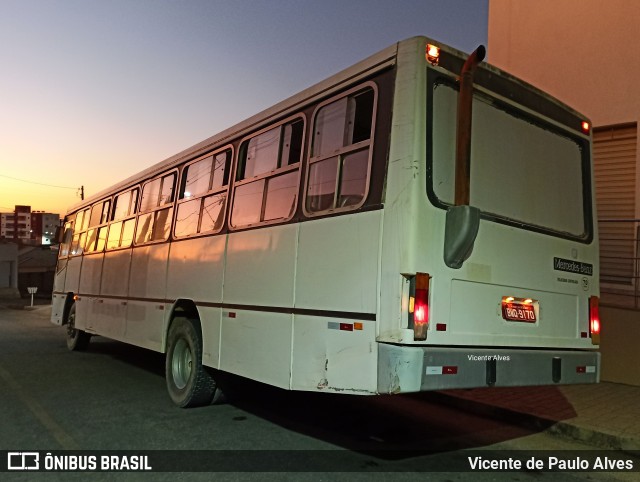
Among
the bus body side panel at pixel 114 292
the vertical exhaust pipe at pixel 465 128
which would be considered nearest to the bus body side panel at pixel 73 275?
the bus body side panel at pixel 114 292

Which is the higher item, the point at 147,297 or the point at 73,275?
the point at 73,275

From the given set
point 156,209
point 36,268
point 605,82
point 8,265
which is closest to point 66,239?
point 156,209

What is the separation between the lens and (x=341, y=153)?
4840 millimetres

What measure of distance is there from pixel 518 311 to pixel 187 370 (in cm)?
412

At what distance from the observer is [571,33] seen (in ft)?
35.4

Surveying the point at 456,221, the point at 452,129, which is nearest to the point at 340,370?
the point at 456,221

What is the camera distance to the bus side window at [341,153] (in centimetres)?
462

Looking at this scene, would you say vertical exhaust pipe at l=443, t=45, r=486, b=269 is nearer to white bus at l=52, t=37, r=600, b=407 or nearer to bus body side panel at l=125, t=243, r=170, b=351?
white bus at l=52, t=37, r=600, b=407

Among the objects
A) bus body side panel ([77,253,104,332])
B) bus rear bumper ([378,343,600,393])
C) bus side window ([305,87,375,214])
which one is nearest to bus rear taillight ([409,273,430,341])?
bus rear bumper ([378,343,600,393])

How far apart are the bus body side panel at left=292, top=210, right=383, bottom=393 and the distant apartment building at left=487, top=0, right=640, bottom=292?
21.1ft

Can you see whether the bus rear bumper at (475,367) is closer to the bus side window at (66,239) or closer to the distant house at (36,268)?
the bus side window at (66,239)

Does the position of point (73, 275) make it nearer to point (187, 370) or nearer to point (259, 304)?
point (187, 370)

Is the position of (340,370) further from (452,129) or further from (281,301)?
(452,129)

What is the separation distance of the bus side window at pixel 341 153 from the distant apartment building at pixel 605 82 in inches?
246
